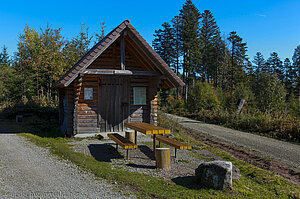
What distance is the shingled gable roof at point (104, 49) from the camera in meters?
9.52

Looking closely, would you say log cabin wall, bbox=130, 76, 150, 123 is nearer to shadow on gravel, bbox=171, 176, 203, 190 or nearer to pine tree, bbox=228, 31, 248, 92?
shadow on gravel, bbox=171, 176, 203, 190

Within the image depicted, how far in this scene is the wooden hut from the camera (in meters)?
10.4

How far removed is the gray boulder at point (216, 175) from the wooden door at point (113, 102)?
6.71m

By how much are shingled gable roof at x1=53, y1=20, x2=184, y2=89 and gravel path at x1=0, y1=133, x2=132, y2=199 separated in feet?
10.6

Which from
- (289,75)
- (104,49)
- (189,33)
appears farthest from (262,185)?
(289,75)

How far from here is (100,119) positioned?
11.1 metres

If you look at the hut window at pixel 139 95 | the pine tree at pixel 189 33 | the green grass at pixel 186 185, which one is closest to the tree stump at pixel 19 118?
the hut window at pixel 139 95

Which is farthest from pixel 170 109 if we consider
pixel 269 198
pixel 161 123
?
pixel 269 198

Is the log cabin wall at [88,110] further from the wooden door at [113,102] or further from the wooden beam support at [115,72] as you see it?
the wooden beam support at [115,72]

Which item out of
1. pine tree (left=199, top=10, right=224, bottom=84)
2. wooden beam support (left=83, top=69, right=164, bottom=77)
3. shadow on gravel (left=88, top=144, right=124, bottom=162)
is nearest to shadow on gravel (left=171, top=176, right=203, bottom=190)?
shadow on gravel (left=88, top=144, right=124, bottom=162)

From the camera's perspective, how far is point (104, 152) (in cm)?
835

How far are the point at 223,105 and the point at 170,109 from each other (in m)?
7.17

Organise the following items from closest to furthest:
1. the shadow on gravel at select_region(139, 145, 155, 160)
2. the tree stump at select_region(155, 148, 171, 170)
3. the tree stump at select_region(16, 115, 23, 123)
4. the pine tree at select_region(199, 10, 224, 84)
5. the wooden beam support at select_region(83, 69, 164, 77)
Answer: the tree stump at select_region(155, 148, 171, 170)
the shadow on gravel at select_region(139, 145, 155, 160)
the wooden beam support at select_region(83, 69, 164, 77)
the tree stump at select_region(16, 115, 23, 123)
the pine tree at select_region(199, 10, 224, 84)

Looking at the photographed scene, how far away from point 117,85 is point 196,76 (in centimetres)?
3765
